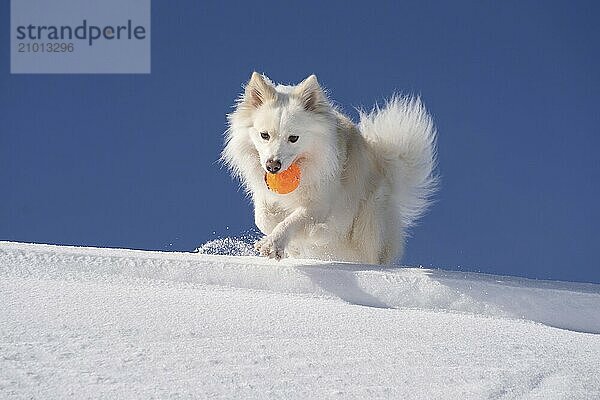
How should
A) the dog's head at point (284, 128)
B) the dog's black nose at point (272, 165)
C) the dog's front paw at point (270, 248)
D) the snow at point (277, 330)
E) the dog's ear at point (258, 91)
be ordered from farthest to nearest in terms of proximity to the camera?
the dog's ear at point (258, 91), the dog's head at point (284, 128), the dog's black nose at point (272, 165), the dog's front paw at point (270, 248), the snow at point (277, 330)

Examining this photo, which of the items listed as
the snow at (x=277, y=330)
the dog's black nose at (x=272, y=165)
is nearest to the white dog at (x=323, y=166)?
the dog's black nose at (x=272, y=165)

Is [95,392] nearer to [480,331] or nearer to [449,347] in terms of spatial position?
[449,347]

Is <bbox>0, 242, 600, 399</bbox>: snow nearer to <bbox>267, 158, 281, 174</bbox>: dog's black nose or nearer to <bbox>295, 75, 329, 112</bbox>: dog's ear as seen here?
<bbox>267, 158, 281, 174</bbox>: dog's black nose

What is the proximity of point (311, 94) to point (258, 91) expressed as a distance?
241 mm

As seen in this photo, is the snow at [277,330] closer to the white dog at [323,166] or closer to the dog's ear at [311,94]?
the white dog at [323,166]

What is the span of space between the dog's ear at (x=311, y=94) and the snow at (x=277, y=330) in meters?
0.95

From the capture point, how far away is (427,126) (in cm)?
392

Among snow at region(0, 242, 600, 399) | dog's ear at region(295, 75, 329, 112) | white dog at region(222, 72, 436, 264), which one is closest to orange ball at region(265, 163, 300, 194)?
white dog at region(222, 72, 436, 264)

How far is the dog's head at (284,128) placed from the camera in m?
3.17

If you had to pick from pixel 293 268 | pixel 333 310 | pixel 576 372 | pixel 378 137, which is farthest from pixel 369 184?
pixel 576 372

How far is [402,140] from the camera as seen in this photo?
12.7 feet

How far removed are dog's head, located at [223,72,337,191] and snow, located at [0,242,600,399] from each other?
698 millimetres

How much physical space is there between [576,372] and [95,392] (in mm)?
985

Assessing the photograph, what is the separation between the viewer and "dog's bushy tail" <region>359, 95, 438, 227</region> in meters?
3.84
